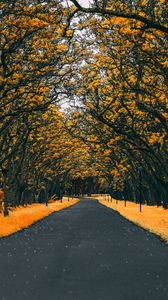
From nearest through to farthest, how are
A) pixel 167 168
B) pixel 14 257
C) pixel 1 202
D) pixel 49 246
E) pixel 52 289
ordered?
pixel 52 289
pixel 14 257
pixel 49 246
pixel 167 168
pixel 1 202

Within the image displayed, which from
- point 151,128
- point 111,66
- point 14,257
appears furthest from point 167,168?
point 14,257

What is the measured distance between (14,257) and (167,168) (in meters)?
18.8

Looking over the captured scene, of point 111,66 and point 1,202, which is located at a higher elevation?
point 111,66

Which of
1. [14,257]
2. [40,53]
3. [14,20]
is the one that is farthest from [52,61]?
[14,257]

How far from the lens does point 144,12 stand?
21.0m

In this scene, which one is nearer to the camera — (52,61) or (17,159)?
(52,61)

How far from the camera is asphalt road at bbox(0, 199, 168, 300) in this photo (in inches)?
385

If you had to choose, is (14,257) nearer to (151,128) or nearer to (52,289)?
(52,289)

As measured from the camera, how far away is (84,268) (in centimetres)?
1305

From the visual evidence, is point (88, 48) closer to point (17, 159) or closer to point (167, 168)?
point (167, 168)

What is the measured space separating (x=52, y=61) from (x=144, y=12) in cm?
602

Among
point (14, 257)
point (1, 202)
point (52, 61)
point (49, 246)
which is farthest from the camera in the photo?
point (1, 202)

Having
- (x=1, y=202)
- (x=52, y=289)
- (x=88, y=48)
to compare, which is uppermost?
(x=88, y=48)

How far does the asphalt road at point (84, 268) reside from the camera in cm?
977
